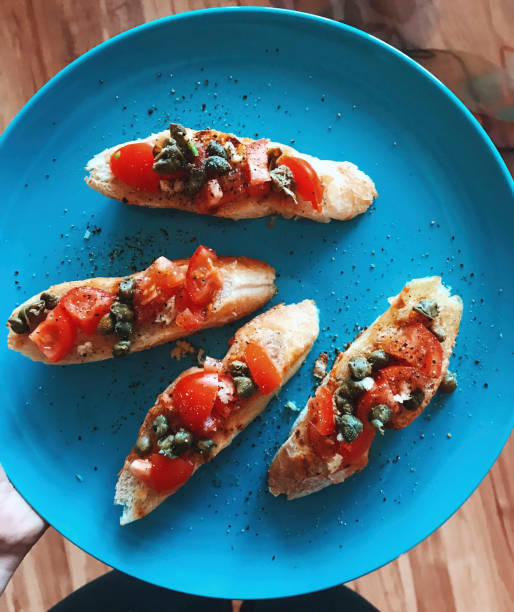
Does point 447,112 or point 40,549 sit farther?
point 40,549

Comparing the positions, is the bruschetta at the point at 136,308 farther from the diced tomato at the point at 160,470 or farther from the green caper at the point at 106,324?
the diced tomato at the point at 160,470

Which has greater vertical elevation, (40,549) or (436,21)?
(436,21)

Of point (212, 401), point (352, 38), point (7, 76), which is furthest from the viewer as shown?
point (7, 76)

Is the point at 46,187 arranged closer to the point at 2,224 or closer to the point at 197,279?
the point at 2,224

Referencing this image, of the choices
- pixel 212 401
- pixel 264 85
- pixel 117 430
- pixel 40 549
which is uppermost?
pixel 264 85

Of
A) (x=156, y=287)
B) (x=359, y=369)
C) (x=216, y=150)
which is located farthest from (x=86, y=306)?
(x=359, y=369)

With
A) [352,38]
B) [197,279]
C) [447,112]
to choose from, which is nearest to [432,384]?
[197,279]
